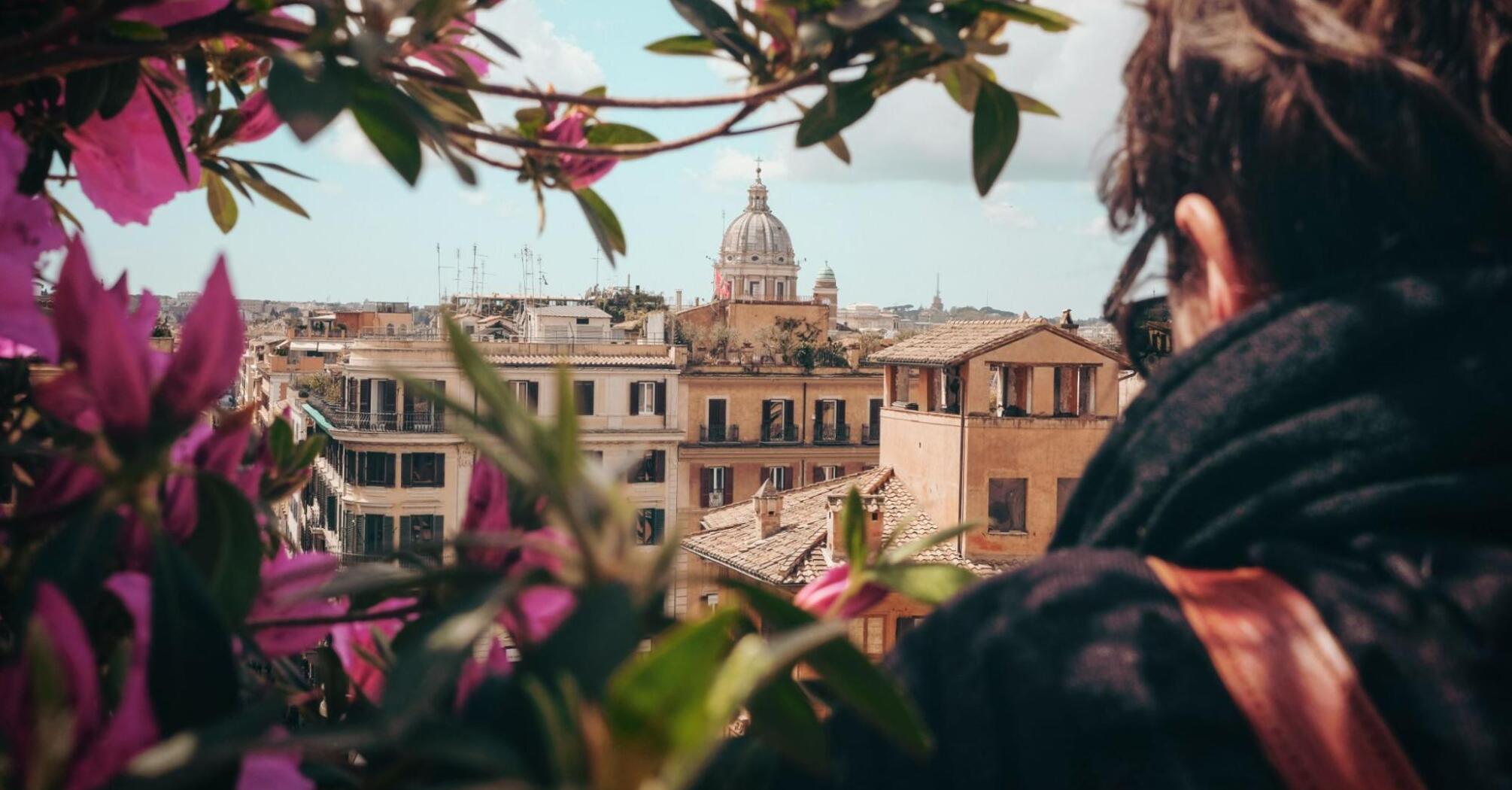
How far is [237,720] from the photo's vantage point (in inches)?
13.8

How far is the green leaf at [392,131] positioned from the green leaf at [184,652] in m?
0.23

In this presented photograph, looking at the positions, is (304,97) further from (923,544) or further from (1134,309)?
(1134,309)

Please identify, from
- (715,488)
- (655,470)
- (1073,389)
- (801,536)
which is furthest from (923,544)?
(715,488)

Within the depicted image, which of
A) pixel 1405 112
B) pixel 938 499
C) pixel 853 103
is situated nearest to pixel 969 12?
pixel 853 103

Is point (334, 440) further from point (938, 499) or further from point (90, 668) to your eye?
point (90, 668)

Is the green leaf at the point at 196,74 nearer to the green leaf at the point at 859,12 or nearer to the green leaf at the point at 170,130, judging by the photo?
the green leaf at the point at 170,130

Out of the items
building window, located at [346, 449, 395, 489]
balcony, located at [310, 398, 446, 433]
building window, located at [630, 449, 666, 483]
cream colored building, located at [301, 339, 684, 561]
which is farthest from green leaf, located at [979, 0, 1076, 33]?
building window, located at [630, 449, 666, 483]

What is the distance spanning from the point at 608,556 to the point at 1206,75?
1.27ft

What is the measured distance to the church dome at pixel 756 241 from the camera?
143 ft

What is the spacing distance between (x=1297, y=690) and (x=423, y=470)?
16.6m

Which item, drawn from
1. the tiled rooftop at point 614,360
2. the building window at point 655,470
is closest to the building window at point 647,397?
the tiled rooftop at point 614,360

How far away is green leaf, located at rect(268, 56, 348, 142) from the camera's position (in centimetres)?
50

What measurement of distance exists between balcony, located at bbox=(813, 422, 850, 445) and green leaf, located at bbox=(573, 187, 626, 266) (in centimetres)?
1735

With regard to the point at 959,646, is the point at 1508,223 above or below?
above
